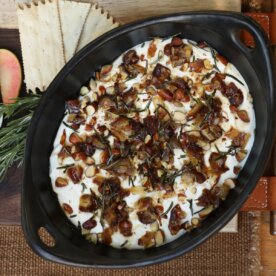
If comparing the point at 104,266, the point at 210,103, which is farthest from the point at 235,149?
the point at 104,266

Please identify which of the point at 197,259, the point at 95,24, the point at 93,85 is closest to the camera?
the point at 93,85

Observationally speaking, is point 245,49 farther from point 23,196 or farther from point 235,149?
point 23,196

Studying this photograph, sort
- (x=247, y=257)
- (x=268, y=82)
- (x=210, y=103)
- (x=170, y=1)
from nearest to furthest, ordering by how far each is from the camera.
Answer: (x=268, y=82)
(x=210, y=103)
(x=170, y=1)
(x=247, y=257)

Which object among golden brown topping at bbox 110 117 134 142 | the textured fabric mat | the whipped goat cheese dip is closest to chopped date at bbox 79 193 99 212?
the whipped goat cheese dip

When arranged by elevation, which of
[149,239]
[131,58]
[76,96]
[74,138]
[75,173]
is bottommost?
[149,239]

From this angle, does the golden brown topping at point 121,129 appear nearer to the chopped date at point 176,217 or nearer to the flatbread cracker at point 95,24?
the chopped date at point 176,217

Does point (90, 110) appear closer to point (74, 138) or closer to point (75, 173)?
point (74, 138)

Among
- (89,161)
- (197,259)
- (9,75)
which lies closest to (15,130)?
(9,75)
